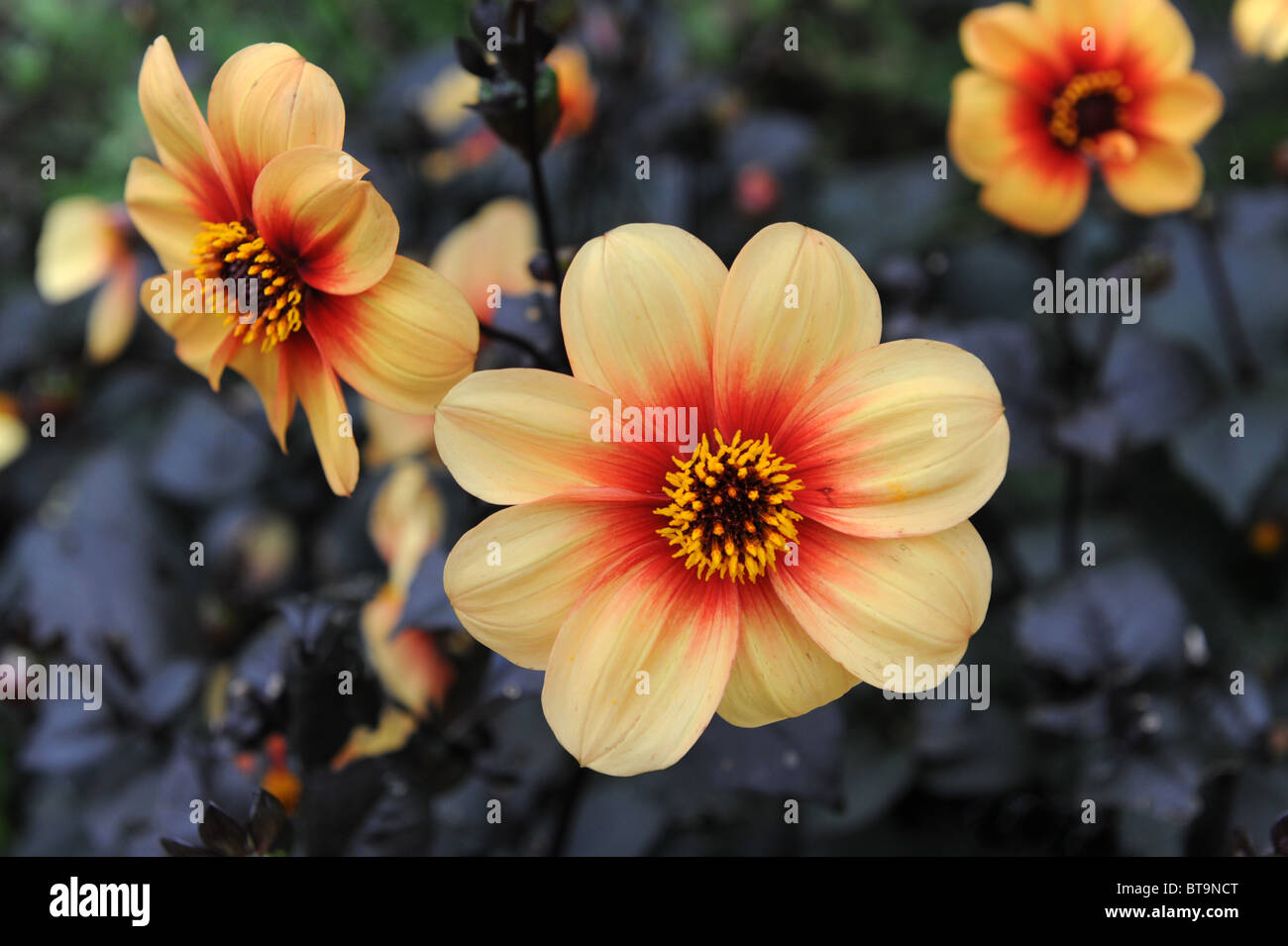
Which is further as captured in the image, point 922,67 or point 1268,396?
point 922,67

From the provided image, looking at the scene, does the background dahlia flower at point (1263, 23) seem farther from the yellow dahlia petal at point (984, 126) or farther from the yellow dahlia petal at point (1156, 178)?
the yellow dahlia petal at point (984, 126)

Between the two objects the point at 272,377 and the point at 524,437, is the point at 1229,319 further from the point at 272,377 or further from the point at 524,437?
the point at 272,377

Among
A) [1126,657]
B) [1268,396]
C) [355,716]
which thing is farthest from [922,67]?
[355,716]

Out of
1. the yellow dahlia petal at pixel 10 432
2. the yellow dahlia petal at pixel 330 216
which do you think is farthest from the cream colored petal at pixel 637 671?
the yellow dahlia petal at pixel 10 432

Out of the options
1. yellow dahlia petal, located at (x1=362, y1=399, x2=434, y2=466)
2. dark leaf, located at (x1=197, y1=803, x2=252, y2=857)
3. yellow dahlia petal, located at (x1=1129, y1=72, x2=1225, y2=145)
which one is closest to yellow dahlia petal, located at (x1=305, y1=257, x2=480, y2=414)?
dark leaf, located at (x1=197, y1=803, x2=252, y2=857)

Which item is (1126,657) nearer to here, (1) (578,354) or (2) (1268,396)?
(2) (1268,396)

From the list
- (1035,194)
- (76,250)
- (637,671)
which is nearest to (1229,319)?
(1035,194)
